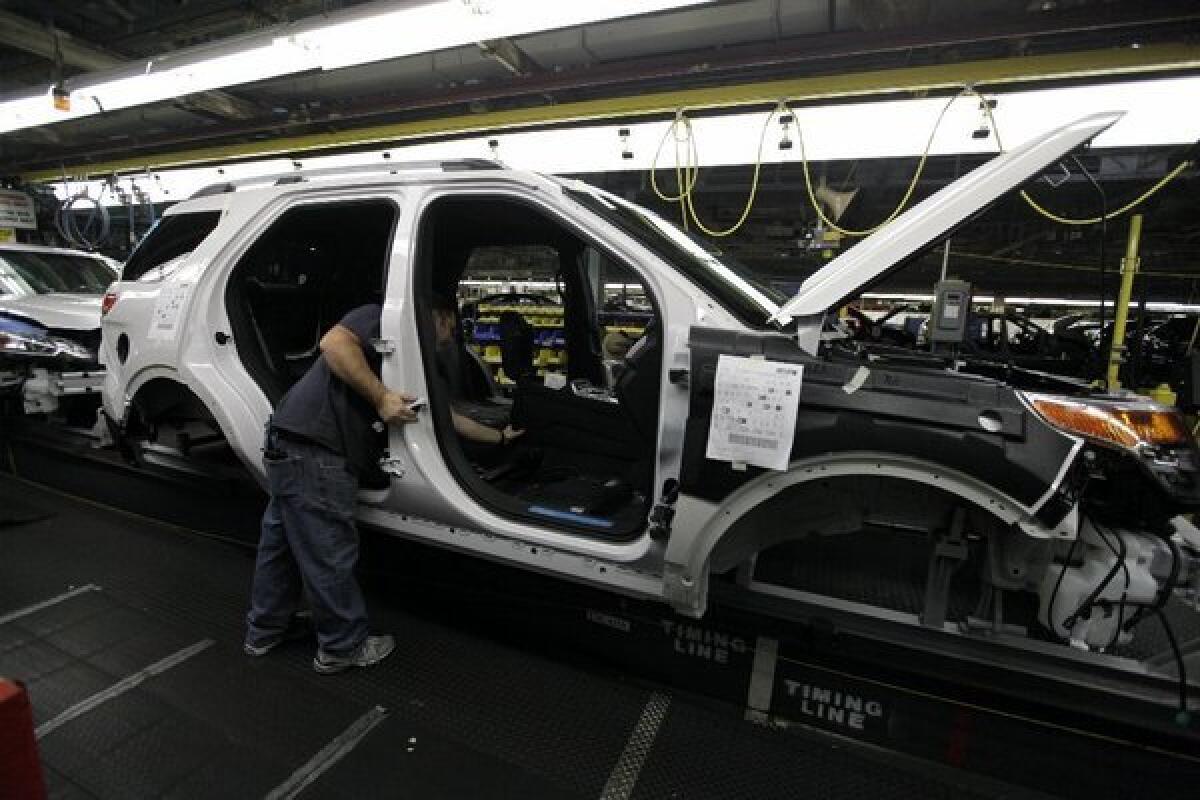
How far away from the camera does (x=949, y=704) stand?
1.66 meters

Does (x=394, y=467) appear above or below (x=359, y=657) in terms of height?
above

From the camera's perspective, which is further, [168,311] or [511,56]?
[511,56]

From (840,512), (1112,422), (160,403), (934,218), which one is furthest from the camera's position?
(160,403)

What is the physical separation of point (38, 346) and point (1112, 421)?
17.5ft

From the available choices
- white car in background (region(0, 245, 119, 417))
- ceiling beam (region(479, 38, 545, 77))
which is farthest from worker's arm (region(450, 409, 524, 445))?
white car in background (region(0, 245, 119, 417))

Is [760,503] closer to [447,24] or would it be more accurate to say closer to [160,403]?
[447,24]

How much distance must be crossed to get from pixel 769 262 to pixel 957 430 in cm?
836

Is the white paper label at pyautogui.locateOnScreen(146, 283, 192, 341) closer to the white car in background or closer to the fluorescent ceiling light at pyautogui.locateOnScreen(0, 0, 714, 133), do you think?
the fluorescent ceiling light at pyautogui.locateOnScreen(0, 0, 714, 133)

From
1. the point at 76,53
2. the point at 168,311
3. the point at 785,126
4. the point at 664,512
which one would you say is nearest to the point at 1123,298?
the point at 785,126

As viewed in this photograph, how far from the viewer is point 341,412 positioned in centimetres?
204

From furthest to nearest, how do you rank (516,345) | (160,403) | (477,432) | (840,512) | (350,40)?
(516,345)
(350,40)
(160,403)
(477,432)
(840,512)

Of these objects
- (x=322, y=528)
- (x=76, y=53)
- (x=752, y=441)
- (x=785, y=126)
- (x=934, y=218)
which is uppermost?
(x=76, y=53)

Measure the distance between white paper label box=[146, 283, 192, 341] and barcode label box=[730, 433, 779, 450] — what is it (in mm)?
2415

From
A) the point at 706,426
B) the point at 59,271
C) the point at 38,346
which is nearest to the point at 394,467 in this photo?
the point at 706,426
